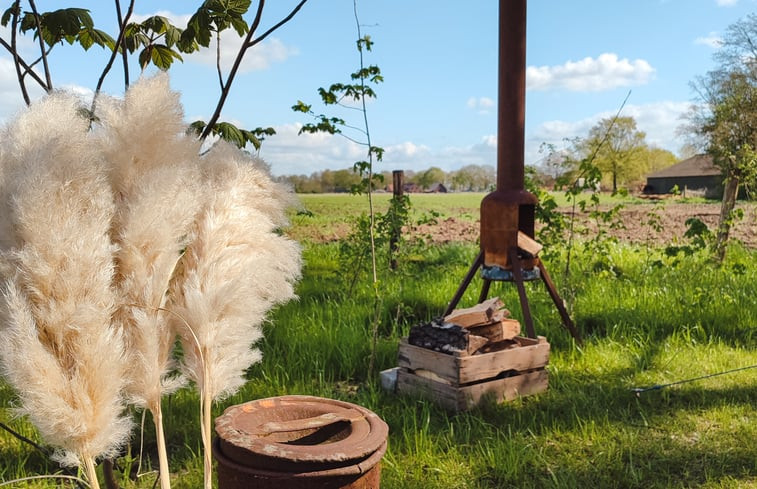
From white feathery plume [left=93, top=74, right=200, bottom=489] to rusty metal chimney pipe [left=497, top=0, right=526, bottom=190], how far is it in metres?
3.41

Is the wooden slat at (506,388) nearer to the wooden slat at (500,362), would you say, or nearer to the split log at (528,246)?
the wooden slat at (500,362)

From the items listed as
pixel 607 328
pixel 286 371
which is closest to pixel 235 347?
pixel 286 371

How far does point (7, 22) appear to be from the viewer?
299 cm

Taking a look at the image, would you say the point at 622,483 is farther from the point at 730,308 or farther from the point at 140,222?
the point at 730,308

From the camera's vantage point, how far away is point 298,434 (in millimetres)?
1870

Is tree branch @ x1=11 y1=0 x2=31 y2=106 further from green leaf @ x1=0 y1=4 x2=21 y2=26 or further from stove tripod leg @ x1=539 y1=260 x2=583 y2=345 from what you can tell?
stove tripod leg @ x1=539 y1=260 x2=583 y2=345

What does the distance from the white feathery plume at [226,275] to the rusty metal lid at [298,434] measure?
0.20 m

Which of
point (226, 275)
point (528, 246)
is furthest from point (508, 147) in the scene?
point (226, 275)

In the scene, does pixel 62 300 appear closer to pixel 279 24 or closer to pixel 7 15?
pixel 279 24

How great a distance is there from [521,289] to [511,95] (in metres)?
1.35

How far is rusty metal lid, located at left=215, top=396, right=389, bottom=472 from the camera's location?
1.62 m

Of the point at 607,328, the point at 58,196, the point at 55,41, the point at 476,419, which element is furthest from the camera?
the point at 607,328

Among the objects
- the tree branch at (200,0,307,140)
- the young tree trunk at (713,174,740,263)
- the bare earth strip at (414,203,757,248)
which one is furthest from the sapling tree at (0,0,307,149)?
the bare earth strip at (414,203,757,248)

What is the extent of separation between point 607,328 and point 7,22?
4.46 metres
